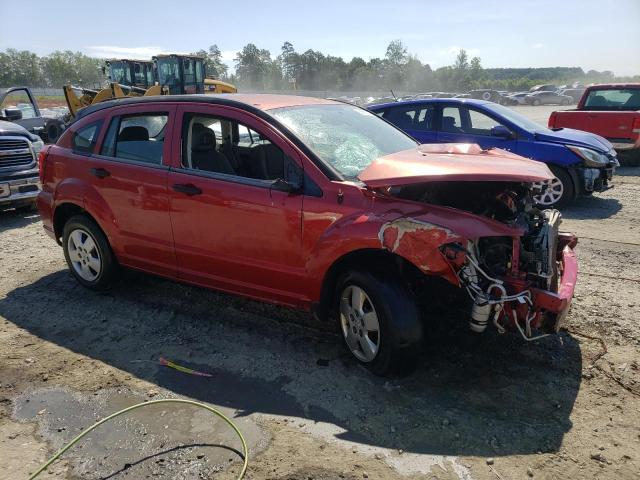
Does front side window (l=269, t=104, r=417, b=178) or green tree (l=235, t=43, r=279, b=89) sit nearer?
front side window (l=269, t=104, r=417, b=178)

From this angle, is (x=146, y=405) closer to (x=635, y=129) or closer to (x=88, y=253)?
(x=88, y=253)

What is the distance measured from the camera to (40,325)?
432 cm

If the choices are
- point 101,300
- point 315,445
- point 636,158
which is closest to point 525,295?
point 315,445

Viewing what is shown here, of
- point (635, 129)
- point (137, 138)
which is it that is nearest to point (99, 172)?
point (137, 138)

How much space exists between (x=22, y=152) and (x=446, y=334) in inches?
291

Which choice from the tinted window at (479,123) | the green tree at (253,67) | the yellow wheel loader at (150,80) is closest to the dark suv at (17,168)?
the tinted window at (479,123)

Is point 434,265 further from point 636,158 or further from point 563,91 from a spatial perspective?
point 563,91

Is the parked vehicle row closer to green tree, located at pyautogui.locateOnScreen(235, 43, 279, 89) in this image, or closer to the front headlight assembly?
the front headlight assembly

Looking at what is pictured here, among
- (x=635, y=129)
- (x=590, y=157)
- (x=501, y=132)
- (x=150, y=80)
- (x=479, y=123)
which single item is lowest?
(x=590, y=157)

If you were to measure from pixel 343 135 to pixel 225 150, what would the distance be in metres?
1.03

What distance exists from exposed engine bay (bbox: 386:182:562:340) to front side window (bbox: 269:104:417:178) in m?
0.57

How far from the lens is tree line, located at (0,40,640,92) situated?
8782 cm

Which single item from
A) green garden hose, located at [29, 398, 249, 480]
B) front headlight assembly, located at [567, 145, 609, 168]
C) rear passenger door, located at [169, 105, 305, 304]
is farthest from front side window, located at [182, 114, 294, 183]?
front headlight assembly, located at [567, 145, 609, 168]

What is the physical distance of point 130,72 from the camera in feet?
70.5
